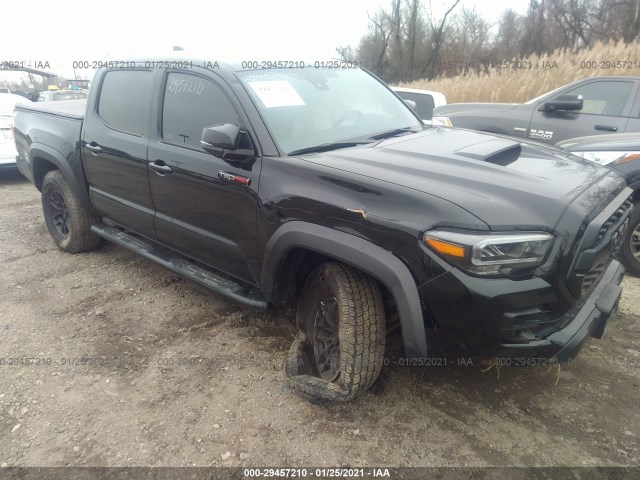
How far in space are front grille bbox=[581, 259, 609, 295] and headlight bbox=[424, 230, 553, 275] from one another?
35 cm

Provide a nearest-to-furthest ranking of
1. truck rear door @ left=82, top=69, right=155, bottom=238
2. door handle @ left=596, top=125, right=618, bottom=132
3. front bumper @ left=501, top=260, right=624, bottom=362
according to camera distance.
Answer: front bumper @ left=501, top=260, right=624, bottom=362 → truck rear door @ left=82, top=69, right=155, bottom=238 → door handle @ left=596, top=125, right=618, bottom=132

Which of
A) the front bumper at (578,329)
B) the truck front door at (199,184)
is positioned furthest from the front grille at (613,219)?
the truck front door at (199,184)

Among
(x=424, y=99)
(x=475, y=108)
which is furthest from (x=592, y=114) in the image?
(x=424, y=99)

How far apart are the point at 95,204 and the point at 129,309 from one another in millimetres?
1077

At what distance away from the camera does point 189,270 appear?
337 cm

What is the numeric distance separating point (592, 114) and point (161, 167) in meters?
5.14

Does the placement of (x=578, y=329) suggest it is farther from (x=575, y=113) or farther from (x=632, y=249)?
(x=575, y=113)

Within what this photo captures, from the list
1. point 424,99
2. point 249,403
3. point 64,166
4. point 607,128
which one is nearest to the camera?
point 249,403

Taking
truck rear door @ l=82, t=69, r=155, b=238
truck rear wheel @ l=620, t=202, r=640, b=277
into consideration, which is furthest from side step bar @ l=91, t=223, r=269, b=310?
truck rear wheel @ l=620, t=202, r=640, b=277

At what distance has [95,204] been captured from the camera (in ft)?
13.7

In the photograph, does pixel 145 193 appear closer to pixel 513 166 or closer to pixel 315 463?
pixel 315 463

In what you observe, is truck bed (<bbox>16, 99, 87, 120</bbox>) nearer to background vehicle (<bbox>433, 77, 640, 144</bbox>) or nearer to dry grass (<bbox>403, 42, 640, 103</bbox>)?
background vehicle (<bbox>433, 77, 640, 144</bbox>)

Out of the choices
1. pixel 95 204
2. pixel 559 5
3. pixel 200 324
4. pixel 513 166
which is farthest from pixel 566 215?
pixel 559 5

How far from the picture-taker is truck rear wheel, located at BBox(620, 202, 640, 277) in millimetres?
4012
